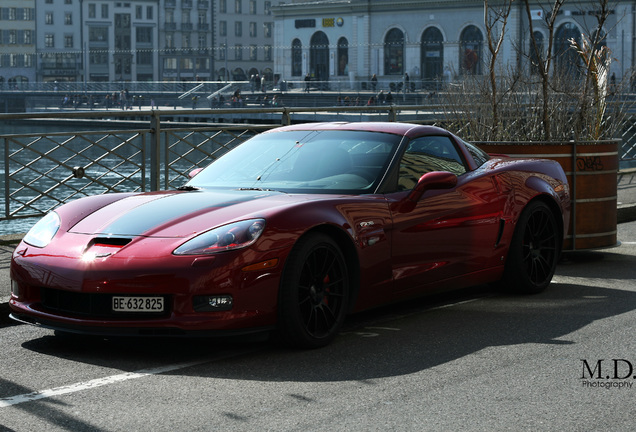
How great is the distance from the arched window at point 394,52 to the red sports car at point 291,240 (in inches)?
3502

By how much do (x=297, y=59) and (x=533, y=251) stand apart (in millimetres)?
98204

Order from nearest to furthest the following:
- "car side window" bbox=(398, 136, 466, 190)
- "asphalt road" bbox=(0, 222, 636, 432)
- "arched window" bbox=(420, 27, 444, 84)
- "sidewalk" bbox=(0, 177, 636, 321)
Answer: "asphalt road" bbox=(0, 222, 636, 432)
"car side window" bbox=(398, 136, 466, 190)
"sidewalk" bbox=(0, 177, 636, 321)
"arched window" bbox=(420, 27, 444, 84)

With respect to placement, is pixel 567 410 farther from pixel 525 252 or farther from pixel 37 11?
pixel 37 11

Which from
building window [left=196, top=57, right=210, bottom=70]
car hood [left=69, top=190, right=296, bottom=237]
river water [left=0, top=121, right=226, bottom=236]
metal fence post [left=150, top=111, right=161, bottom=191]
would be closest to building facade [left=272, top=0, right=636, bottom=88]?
building window [left=196, top=57, right=210, bottom=70]

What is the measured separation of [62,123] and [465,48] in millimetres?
36323

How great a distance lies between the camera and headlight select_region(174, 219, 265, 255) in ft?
19.0

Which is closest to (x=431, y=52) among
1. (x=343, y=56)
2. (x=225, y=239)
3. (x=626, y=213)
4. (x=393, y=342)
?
(x=343, y=56)

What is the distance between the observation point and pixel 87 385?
529cm

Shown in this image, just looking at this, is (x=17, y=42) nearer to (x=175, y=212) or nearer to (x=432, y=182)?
(x=432, y=182)

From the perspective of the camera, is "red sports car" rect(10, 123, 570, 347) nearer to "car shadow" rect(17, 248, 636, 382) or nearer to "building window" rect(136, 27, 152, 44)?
"car shadow" rect(17, 248, 636, 382)

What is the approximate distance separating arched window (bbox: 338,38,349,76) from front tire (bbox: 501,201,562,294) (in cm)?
9280

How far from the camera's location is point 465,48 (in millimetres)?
90625

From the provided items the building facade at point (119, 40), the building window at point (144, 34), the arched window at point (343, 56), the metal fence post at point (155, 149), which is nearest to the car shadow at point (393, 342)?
the metal fence post at point (155, 149)

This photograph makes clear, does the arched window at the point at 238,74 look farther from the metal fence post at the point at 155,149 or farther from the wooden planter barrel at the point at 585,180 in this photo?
the wooden planter barrel at the point at 585,180
